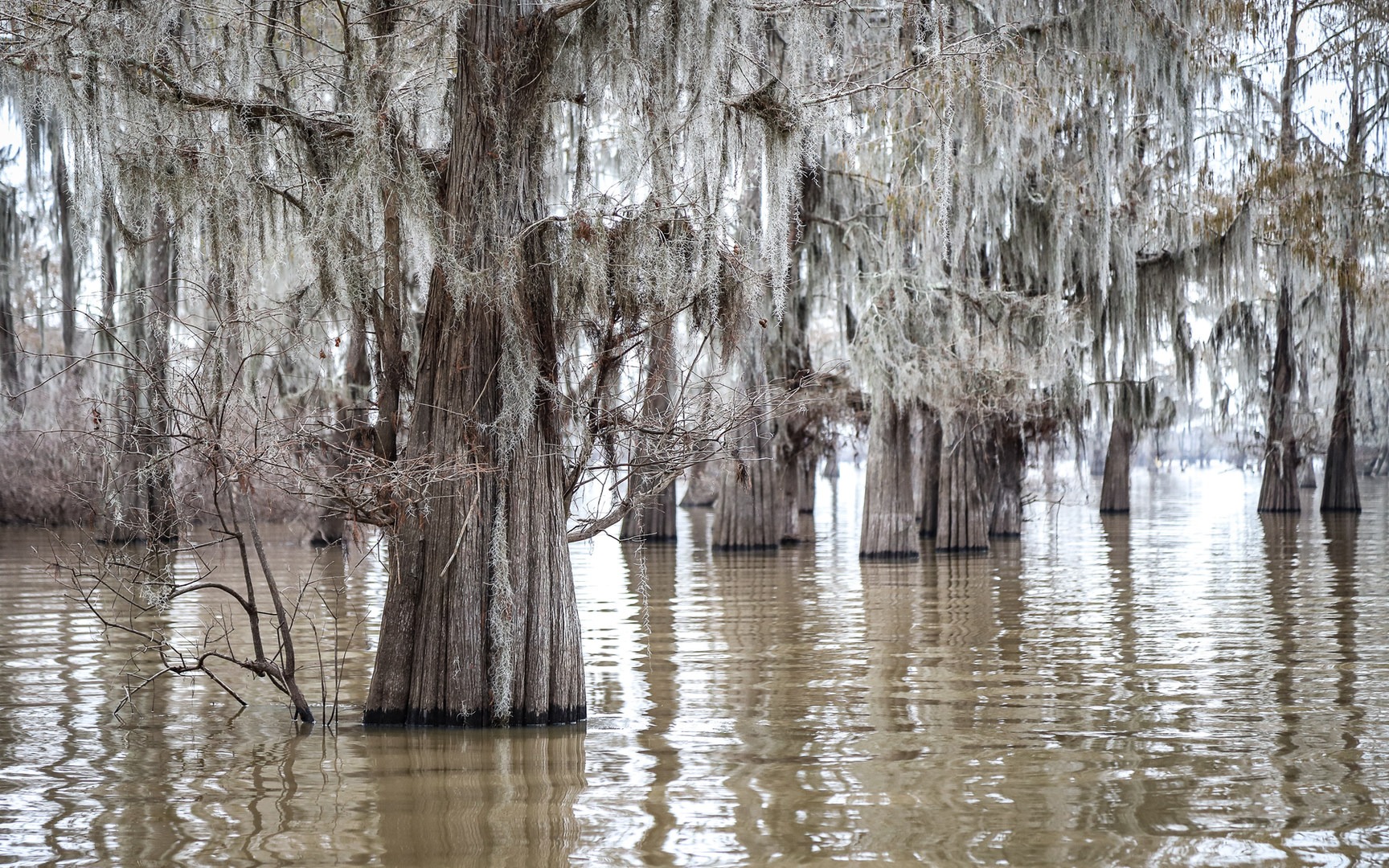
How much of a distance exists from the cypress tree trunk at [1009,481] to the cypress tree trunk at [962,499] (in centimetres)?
124

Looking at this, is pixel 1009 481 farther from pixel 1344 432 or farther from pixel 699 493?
pixel 699 493

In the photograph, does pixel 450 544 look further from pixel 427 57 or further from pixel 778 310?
pixel 427 57

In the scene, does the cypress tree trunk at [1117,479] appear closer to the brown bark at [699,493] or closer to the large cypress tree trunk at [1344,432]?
the large cypress tree trunk at [1344,432]

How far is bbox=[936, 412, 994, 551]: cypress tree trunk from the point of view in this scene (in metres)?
18.6

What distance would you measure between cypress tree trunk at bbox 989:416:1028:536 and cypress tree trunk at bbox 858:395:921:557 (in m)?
2.61

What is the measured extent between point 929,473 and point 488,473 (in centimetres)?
1535

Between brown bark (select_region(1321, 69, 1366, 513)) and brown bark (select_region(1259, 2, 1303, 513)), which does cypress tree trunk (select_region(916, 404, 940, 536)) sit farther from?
brown bark (select_region(1321, 69, 1366, 513))

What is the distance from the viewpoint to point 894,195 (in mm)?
15016

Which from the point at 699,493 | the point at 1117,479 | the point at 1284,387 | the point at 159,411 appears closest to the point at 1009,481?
the point at 1284,387

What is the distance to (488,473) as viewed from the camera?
659 centimetres

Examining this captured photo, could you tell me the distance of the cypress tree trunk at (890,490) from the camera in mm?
17547

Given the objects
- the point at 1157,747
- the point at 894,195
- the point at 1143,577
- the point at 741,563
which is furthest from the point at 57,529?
the point at 1157,747

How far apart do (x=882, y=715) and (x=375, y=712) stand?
2659mm

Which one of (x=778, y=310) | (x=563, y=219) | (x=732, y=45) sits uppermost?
(x=732, y=45)
